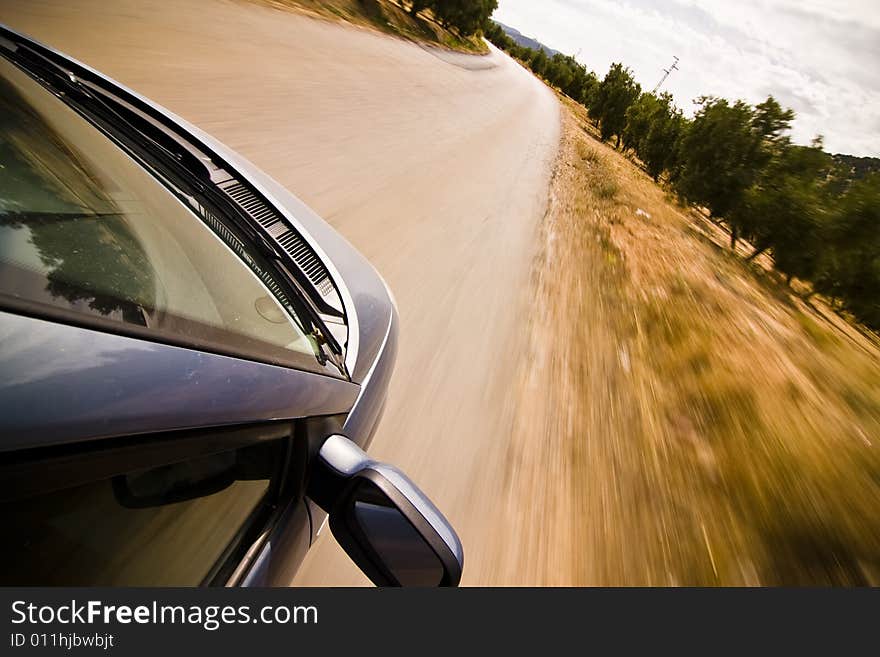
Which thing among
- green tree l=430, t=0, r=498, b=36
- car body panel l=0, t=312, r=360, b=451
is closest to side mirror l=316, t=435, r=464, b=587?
car body panel l=0, t=312, r=360, b=451

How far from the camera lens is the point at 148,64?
5.75m

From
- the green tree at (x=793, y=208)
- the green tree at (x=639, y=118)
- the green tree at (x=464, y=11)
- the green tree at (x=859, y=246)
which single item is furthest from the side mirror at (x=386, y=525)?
the green tree at (x=639, y=118)

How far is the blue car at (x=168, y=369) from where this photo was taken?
0.67m

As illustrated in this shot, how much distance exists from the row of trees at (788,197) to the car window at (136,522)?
1997 cm

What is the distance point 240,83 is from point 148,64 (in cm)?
129

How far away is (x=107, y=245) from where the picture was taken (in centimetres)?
121

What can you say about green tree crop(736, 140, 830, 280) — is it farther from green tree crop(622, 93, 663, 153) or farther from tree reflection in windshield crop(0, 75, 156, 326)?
green tree crop(622, 93, 663, 153)

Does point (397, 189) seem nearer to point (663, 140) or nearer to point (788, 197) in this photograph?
point (788, 197)

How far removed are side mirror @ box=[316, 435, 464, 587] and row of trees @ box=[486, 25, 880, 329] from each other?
19.6 meters

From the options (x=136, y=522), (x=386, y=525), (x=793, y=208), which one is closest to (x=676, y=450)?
(x=386, y=525)

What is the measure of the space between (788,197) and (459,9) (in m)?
31.4

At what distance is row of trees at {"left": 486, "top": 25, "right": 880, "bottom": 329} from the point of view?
15148 millimetres

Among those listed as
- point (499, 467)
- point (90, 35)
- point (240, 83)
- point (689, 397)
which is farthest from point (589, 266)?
point (90, 35)

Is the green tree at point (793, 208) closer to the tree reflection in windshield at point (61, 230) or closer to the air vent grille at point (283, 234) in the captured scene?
the air vent grille at point (283, 234)
